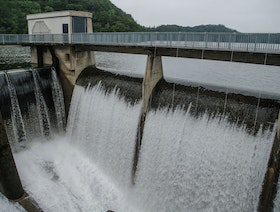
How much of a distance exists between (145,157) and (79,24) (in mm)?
14092

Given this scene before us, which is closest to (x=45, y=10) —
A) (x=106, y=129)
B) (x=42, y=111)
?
(x=42, y=111)

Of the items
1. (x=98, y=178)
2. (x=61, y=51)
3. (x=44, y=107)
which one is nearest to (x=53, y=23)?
(x=61, y=51)

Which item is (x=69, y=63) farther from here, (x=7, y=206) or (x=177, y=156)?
(x=177, y=156)

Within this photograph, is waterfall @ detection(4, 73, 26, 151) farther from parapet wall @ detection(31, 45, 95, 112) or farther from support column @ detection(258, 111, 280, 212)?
support column @ detection(258, 111, 280, 212)

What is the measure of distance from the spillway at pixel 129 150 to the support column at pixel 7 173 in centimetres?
96

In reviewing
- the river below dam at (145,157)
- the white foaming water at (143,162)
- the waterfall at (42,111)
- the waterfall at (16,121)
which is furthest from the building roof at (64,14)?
the waterfall at (16,121)

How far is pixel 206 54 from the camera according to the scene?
1271cm

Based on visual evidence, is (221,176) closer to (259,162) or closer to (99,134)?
(259,162)

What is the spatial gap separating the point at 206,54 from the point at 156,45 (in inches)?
115

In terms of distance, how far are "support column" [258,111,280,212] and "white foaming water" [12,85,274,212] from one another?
0.22 meters

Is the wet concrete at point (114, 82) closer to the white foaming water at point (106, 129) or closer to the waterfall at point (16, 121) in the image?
the white foaming water at point (106, 129)

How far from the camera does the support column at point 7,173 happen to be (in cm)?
1295

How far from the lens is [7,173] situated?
1319 centimetres

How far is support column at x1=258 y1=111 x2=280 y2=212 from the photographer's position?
9625mm
